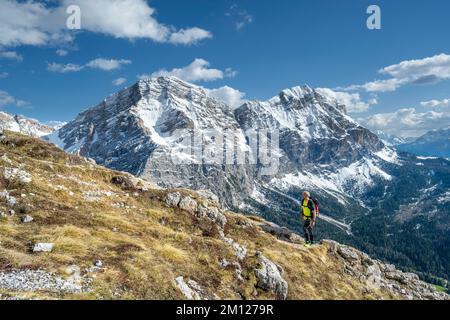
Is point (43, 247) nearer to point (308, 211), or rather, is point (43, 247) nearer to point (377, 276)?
point (308, 211)

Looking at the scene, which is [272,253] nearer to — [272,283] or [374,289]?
[272,283]

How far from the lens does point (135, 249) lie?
99.8 ft

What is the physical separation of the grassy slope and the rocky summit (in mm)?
103

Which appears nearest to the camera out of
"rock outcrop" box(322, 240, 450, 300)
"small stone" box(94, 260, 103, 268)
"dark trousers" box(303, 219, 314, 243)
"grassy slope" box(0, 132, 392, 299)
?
"grassy slope" box(0, 132, 392, 299)

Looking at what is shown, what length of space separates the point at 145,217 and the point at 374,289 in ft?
98.1

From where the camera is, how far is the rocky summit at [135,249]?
24.9 m

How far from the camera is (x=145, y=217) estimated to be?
136ft

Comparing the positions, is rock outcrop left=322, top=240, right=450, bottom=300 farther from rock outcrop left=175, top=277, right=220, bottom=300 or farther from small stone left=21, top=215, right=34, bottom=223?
small stone left=21, top=215, right=34, bottom=223

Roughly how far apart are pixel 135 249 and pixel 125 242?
1808mm

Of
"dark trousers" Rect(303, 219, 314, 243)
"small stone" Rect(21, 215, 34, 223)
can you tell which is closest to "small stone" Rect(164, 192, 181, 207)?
"dark trousers" Rect(303, 219, 314, 243)

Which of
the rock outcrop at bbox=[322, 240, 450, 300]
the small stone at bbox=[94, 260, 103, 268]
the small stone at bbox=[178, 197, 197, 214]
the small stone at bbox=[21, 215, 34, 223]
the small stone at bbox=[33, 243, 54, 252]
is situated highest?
the small stone at bbox=[178, 197, 197, 214]

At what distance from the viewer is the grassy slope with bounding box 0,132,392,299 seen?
2609cm
